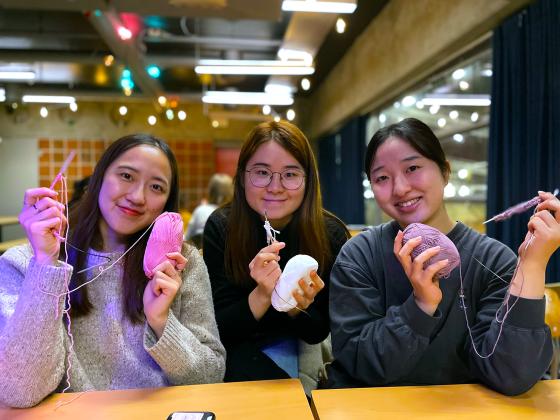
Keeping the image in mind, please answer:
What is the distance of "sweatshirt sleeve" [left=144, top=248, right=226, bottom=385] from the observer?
3.83 ft

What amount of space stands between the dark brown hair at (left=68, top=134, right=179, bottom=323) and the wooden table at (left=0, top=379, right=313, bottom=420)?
283mm

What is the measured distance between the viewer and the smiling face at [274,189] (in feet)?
5.15

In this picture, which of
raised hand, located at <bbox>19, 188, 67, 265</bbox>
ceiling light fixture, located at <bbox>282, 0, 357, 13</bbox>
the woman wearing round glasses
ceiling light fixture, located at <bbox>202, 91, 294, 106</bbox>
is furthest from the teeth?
ceiling light fixture, located at <bbox>202, 91, 294, 106</bbox>

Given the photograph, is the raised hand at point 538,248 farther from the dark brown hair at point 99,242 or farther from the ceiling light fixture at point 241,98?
the ceiling light fixture at point 241,98

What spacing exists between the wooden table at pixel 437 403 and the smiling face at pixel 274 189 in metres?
0.70

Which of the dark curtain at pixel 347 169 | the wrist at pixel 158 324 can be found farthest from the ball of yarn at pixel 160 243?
the dark curtain at pixel 347 169

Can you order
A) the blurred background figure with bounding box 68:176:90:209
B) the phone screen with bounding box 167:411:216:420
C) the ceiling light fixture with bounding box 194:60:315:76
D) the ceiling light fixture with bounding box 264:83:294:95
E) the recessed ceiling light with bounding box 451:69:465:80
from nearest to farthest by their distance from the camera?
1. the phone screen with bounding box 167:411:216:420
2. the blurred background figure with bounding box 68:176:90:209
3. the recessed ceiling light with bounding box 451:69:465:80
4. the ceiling light fixture with bounding box 194:60:315:76
5. the ceiling light fixture with bounding box 264:83:294:95

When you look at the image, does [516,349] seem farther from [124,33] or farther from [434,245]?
[124,33]

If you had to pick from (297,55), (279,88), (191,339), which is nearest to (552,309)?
(191,339)

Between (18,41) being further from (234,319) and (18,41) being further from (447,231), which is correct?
(447,231)

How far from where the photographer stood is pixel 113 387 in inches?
49.5

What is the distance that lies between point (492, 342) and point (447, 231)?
1.16ft

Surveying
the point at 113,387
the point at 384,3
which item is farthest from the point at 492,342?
the point at 384,3

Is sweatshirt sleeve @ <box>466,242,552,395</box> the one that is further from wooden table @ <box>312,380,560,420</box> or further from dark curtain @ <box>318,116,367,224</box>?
dark curtain @ <box>318,116,367,224</box>
